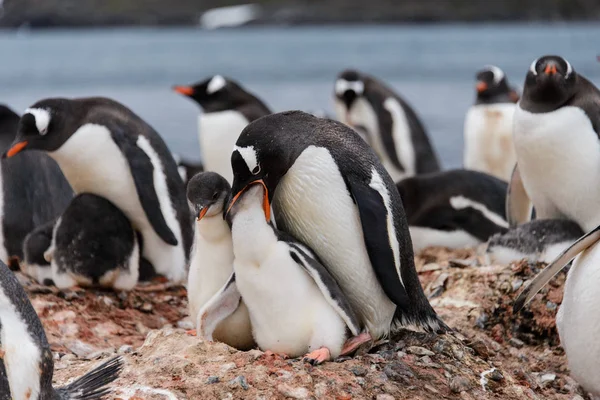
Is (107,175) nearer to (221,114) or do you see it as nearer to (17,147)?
(17,147)

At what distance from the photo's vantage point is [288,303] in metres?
3.99

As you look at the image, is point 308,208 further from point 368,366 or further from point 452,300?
point 452,300

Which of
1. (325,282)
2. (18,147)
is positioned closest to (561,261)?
(325,282)

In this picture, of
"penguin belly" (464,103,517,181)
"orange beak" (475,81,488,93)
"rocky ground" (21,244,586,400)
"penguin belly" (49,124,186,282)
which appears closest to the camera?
"rocky ground" (21,244,586,400)

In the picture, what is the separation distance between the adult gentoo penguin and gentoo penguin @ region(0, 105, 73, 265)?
2.56 meters

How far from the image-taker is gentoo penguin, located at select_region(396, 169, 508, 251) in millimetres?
7297

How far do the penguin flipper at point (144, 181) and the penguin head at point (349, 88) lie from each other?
4322mm

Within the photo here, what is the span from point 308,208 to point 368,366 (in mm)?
630

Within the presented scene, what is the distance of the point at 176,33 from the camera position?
88438mm

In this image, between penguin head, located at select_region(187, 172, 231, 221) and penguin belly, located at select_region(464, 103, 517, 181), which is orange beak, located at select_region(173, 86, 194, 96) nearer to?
penguin belly, located at select_region(464, 103, 517, 181)

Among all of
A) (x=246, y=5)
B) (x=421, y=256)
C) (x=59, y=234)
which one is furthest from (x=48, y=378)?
(x=246, y=5)

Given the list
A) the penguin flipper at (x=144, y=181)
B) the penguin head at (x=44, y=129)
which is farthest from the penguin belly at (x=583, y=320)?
the penguin head at (x=44, y=129)

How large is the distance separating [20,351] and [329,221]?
1.26 meters

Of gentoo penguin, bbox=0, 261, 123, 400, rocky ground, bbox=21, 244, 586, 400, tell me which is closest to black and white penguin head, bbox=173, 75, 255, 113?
rocky ground, bbox=21, 244, 586, 400
